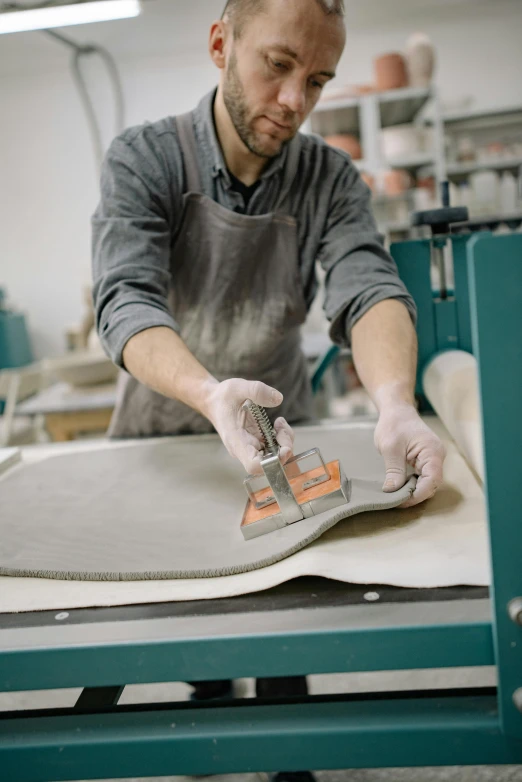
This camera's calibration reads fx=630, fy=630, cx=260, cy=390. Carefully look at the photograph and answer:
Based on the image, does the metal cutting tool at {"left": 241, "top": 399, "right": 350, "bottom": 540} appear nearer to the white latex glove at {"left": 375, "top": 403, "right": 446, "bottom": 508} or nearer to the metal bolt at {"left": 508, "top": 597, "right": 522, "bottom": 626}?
the white latex glove at {"left": 375, "top": 403, "right": 446, "bottom": 508}

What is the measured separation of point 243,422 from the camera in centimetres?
77

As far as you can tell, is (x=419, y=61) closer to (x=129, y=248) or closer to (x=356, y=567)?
(x=129, y=248)

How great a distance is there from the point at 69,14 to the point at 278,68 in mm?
1621

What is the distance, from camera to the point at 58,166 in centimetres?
526

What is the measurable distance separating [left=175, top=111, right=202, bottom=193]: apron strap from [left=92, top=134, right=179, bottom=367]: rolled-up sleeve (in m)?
0.06

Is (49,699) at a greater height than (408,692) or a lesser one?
lesser

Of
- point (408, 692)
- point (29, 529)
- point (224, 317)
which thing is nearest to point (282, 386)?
point (224, 317)

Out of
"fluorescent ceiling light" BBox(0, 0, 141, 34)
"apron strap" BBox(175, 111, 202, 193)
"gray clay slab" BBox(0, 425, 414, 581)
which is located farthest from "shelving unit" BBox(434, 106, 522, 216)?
"gray clay slab" BBox(0, 425, 414, 581)

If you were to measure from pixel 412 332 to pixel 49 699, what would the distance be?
135cm

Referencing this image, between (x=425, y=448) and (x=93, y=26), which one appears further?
(x=93, y=26)

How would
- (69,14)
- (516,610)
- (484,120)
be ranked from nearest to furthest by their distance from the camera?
(516,610)
(69,14)
(484,120)

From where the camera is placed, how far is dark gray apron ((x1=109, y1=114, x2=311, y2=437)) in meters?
1.15

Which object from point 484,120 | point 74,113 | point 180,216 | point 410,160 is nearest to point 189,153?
point 180,216

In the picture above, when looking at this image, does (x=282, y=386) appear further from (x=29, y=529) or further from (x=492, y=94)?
(x=492, y=94)
